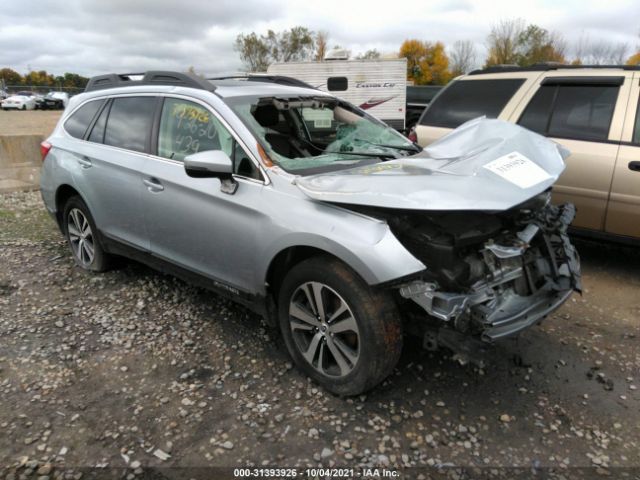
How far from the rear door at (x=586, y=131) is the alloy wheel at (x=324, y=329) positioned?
2.88 meters

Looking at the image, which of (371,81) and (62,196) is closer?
(62,196)

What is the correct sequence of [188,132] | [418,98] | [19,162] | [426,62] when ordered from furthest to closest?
[426,62]
[418,98]
[19,162]
[188,132]

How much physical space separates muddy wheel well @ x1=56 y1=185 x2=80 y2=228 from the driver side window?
4.92 feet

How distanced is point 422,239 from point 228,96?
5.71 feet

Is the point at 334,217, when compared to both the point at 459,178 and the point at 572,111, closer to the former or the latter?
the point at 459,178

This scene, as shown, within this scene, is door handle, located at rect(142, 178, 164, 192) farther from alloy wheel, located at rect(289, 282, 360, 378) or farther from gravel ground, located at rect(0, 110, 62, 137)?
gravel ground, located at rect(0, 110, 62, 137)

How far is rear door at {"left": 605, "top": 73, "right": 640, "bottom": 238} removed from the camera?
4.27 m

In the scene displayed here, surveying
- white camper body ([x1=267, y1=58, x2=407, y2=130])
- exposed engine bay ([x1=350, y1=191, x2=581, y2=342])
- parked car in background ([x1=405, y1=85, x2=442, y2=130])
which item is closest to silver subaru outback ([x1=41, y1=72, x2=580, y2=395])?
exposed engine bay ([x1=350, y1=191, x2=581, y2=342])

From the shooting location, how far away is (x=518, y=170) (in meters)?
2.80

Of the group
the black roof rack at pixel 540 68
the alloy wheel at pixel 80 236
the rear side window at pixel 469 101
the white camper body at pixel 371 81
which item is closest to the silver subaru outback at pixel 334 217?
the alloy wheel at pixel 80 236

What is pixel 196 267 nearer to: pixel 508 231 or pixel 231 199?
pixel 231 199

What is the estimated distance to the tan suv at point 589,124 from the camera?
434 cm

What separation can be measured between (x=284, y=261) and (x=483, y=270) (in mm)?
1161

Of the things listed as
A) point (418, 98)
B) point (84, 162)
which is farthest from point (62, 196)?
point (418, 98)
